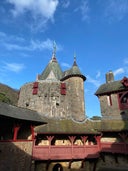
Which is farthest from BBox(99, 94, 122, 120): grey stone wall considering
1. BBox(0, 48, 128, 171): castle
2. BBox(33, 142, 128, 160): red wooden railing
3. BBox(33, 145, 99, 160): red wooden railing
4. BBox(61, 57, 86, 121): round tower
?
BBox(33, 145, 99, 160): red wooden railing

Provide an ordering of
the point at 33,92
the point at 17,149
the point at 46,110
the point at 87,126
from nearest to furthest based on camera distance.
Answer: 1. the point at 17,149
2. the point at 87,126
3. the point at 46,110
4. the point at 33,92

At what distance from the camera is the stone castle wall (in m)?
23.3

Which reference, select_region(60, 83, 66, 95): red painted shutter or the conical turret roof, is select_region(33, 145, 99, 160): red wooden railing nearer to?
select_region(60, 83, 66, 95): red painted shutter

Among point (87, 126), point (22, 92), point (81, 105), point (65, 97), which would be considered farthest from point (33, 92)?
point (87, 126)

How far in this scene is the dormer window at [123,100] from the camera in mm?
21670

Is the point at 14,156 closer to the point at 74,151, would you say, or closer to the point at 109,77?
the point at 74,151

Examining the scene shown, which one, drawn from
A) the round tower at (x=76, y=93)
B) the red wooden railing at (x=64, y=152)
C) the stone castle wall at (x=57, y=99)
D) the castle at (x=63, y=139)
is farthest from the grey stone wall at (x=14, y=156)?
the round tower at (x=76, y=93)

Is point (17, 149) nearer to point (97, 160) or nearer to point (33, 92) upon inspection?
point (97, 160)

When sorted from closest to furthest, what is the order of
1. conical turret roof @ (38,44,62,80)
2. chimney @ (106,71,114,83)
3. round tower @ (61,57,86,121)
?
round tower @ (61,57,86,121), chimney @ (106,71,114,83), conical turret roof @ (38,44,62,80)

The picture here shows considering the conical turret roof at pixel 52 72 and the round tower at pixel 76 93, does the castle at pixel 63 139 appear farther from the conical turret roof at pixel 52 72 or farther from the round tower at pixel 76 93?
the conical turret roof at pixel 52 72

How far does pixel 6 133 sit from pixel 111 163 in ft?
34.0

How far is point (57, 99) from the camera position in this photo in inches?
941

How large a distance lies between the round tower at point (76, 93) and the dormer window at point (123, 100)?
553cm

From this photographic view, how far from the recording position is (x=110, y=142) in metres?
16.2
